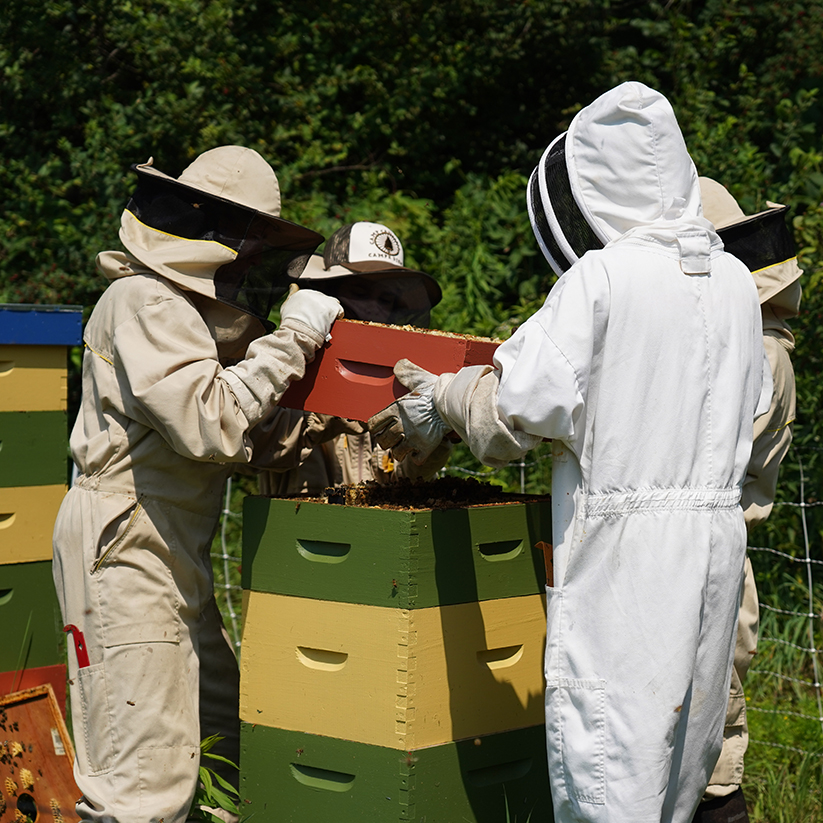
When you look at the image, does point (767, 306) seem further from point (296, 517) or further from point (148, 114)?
point (148, 114)

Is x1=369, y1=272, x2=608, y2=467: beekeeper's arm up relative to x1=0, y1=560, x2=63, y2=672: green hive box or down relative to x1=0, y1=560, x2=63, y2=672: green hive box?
up

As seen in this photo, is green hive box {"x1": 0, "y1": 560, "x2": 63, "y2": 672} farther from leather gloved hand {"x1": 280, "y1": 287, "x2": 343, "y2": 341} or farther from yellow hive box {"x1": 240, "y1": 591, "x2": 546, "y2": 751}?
leather gloved hand {"x1": 280, "y1": 287, "x2": 343, "y2": 341}

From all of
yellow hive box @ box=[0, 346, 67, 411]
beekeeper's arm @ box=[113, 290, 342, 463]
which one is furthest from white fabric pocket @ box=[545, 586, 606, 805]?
yellow hive box @ box=[0, 346, 67, 411]

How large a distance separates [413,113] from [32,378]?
5085mm

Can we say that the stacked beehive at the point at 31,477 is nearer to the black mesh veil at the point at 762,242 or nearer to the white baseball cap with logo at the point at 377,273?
the white baseball cap with logo at the point at 377,273

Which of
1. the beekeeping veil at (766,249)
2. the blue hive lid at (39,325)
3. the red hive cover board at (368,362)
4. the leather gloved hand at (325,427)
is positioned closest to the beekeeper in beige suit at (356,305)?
the leather gloved hand at (325,427)

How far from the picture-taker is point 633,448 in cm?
229

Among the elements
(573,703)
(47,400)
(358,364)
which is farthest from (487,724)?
(47,400)

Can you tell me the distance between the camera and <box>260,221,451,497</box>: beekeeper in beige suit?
367 centimetres

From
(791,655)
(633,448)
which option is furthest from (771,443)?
(791,655)

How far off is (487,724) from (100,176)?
5431 millimetres

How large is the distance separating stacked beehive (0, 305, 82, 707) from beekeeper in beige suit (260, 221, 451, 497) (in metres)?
0.82

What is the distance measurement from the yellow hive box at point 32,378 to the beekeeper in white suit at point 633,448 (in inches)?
76.4

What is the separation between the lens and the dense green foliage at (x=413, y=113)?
21.9 ft
